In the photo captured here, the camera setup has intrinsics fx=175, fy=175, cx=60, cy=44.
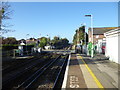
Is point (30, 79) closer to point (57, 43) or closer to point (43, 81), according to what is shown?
point (43, 81)

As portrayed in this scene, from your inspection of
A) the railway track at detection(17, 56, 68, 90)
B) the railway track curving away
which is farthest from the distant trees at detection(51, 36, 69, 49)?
the railway track at detection(17, 56, 68, 90)

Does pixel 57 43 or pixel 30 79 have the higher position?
pixel 57 43

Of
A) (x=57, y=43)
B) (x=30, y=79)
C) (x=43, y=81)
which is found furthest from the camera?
(x=57, y=43)

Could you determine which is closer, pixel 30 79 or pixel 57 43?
pixel 30 79

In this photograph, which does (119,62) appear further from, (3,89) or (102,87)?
(3,89)

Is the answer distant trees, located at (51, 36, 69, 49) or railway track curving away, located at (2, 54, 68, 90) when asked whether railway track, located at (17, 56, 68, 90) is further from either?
distant trees, located at (51, 36, 69, 49)

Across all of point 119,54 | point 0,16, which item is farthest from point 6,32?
point 119,54

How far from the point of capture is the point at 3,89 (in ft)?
31.9

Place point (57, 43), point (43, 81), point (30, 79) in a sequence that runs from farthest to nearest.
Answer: point (57, 43), point (30, 79), point (43, 81)

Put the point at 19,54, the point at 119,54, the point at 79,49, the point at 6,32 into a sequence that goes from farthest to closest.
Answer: the point at 79,49 < the point at 19,54 < the point at 6,32 < the point at 119,54

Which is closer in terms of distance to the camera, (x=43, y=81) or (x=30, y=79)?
(x=43, y=81)

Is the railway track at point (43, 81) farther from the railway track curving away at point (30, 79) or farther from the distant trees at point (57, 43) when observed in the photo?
the distant trees at point (57, 43)

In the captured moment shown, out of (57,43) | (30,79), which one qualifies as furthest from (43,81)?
(57,43)

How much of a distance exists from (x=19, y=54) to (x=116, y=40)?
22772 mm
